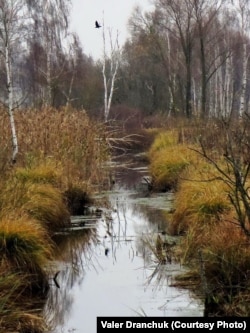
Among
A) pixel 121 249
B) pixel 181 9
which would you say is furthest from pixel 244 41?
pixel 121 249

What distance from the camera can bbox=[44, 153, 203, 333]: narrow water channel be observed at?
5781 millimetres

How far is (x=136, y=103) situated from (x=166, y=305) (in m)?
35.9

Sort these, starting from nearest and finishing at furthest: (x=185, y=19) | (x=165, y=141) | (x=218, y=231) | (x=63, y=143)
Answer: (x=218, y=231), (x=63, y=143), (x=165, y=141), (x=185, y=19)

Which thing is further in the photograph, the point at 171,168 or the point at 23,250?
the point at 171,168

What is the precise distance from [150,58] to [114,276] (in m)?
35.9

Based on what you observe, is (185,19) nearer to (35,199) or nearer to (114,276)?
(35,199)

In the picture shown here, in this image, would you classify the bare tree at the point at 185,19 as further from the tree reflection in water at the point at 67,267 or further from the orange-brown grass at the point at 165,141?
the tree reflection in water at the point at 67,267

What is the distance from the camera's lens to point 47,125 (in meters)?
13.1

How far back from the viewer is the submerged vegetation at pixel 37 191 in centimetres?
587

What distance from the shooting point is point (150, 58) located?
41750 mm

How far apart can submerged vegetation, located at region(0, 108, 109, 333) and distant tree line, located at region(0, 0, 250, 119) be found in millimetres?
8848

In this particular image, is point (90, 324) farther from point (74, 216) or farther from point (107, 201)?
point (107, 201)

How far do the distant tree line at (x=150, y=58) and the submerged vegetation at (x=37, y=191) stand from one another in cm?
885

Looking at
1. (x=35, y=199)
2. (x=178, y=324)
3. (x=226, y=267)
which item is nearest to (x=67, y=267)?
(x=35, y=199)
